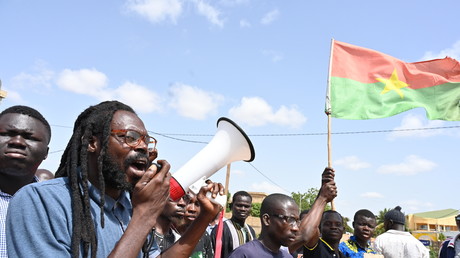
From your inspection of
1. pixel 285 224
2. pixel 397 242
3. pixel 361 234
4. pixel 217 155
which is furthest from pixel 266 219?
pixel 397 242

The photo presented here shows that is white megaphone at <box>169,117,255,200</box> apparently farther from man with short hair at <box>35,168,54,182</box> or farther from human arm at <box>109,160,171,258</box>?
man with short hair at <box>35,168,54,182</box>

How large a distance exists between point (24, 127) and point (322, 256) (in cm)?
311

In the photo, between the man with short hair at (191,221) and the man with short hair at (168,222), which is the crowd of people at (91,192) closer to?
the man with short hair at (168,222)

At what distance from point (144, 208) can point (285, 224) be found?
2.40 m

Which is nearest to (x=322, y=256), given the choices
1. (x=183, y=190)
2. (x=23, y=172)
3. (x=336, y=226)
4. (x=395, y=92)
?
(x=336, y=226)

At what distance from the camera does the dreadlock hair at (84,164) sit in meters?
1.70

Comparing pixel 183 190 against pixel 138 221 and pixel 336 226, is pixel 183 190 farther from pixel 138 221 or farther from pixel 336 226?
pixel 336 226

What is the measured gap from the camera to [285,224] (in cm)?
396

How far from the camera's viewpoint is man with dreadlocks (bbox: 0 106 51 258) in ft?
9.30

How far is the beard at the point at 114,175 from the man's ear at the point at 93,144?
0.25 feet

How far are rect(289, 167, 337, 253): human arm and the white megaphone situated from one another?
4.23 ft

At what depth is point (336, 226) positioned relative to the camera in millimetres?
5012

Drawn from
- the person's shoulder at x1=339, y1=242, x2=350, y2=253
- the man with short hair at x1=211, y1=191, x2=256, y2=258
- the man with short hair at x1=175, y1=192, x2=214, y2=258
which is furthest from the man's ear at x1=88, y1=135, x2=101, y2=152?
the man with short hair at x1=211, y1=191, x2=256, y2=258

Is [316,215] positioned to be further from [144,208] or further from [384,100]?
[384,100]
